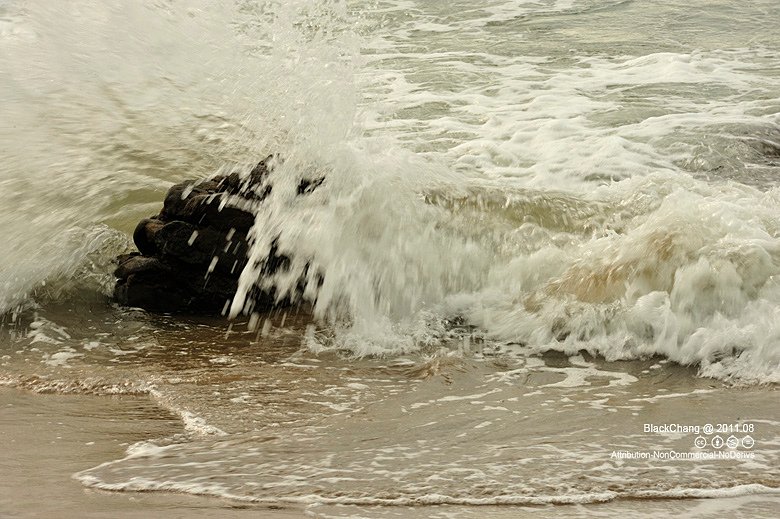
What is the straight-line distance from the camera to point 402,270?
16.4 feet

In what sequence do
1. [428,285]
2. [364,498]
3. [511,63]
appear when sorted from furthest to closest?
1. [511,63]
2. [428,285]
3. [364,498]

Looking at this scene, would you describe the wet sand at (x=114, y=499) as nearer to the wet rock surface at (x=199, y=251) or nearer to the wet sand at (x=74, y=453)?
the wet sand at (x=74, y=453)

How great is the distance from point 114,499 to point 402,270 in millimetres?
2444

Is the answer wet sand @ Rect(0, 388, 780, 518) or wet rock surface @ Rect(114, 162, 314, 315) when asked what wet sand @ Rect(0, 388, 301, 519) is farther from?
wet rock surface @ Rect(114, 162, 314, 315)

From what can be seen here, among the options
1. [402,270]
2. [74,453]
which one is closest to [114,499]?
[74,453]

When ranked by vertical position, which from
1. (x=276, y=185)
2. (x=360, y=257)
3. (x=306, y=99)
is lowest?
(x=360, y=257)

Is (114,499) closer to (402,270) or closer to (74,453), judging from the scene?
(74,453)

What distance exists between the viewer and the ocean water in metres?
3.12

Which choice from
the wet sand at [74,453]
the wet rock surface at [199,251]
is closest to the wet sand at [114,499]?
the wet sand at [74,453]

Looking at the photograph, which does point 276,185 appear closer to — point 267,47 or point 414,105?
point 267,47

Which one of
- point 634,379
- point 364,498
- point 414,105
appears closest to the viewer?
point 364,498

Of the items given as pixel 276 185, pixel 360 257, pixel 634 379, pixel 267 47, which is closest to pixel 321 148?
pixel 276 185

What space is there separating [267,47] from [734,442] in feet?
14.5

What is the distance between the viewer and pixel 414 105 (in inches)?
337
